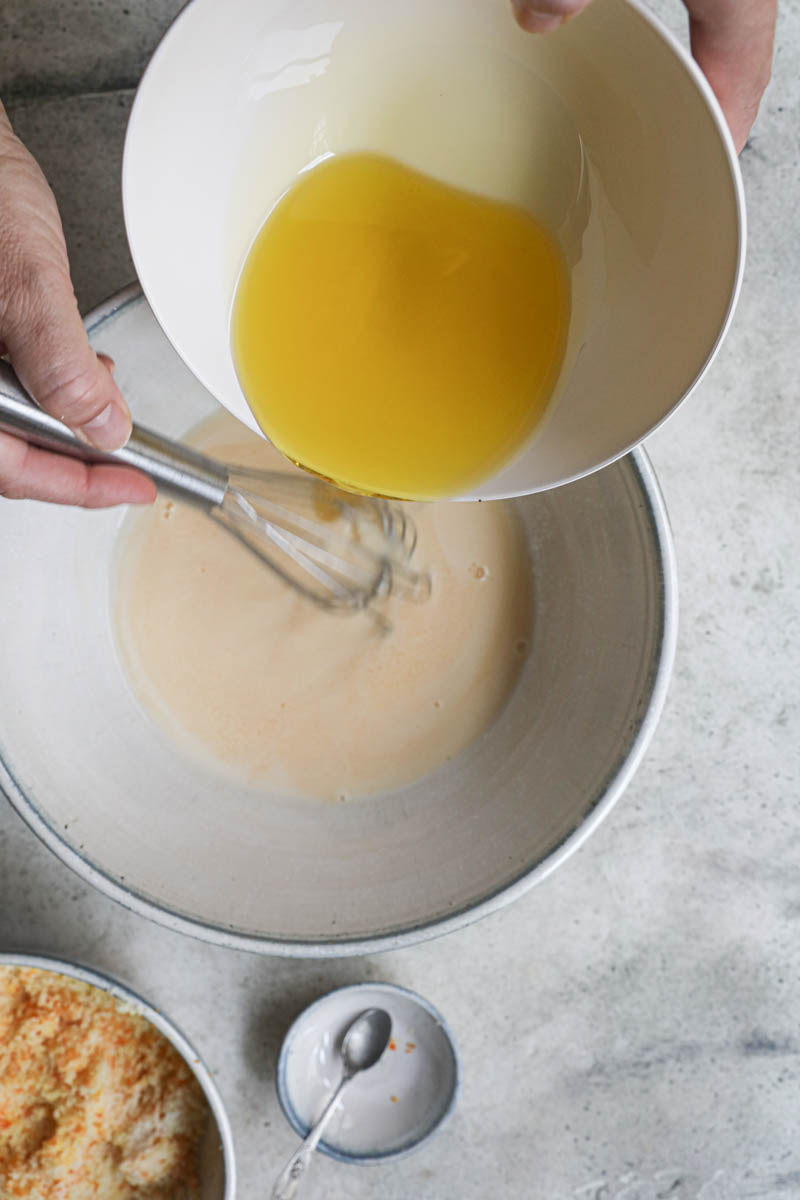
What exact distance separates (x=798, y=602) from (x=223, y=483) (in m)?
0.53

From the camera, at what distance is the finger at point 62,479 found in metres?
0.70

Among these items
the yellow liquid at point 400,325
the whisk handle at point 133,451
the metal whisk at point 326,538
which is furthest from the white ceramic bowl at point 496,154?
the metal whisk at point 326,538

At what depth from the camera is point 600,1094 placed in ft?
2.85

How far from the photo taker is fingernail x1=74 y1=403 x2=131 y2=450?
63 centimetres

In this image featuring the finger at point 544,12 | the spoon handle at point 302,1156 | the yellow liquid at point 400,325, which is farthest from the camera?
the spoon handle at point 302,1156

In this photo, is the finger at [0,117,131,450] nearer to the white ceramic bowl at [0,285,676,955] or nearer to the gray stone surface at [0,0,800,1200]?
the white ceramic bowl at [0,285,676,955]

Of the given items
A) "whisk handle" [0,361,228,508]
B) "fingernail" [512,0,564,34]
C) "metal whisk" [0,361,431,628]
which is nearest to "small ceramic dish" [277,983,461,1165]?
"metal whisk" [0,361,431,628]

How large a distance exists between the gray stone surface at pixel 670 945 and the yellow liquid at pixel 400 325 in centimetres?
31

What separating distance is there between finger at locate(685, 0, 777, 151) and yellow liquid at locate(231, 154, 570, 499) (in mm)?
159

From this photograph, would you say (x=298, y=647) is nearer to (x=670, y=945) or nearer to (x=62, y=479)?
(x=62, y=479)

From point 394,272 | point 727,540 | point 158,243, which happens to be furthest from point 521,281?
point 727,540

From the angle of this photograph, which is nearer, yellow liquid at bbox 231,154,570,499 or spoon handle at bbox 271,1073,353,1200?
yellow liquid at bbox 231,154,570,499

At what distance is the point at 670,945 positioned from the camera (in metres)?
0.86

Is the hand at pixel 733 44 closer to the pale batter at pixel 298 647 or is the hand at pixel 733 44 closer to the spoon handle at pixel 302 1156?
the pale batter at pixel 298 647
